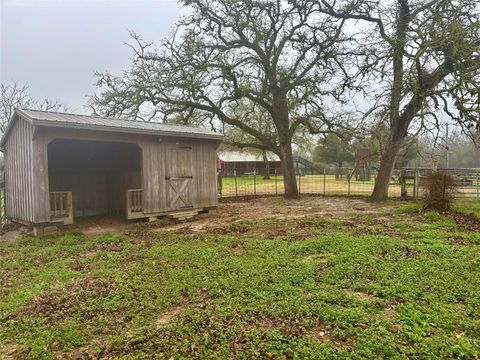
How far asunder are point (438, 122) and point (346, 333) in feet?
36.2

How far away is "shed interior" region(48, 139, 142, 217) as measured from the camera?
33.5 ft

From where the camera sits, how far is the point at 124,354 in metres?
2.79

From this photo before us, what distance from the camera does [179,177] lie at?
10.1 m

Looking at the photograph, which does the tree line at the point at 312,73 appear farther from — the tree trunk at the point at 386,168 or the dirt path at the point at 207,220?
the dirt path at the point at 207,220

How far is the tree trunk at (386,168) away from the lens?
12.6 m

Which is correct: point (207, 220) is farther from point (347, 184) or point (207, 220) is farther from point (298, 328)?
point (347, 184)

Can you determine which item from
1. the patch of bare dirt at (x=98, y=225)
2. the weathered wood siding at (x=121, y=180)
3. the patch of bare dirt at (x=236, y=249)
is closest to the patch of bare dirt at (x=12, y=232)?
the weathered wood siding at (x=121, y=180)

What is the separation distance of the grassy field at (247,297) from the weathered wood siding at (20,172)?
51.0 inches

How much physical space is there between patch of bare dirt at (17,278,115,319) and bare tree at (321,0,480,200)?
955cm

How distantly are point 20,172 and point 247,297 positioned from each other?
7.23 m

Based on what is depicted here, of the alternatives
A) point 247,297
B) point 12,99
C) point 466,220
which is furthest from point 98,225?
point 12,99

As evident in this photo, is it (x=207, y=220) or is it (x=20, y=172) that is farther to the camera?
(x=207, y=220)

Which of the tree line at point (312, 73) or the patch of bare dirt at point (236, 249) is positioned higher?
the tree line at point (312, 73)

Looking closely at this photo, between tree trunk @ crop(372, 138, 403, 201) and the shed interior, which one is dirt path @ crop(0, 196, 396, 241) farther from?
tree trunk @ crop(372, 138, 403, 201)
